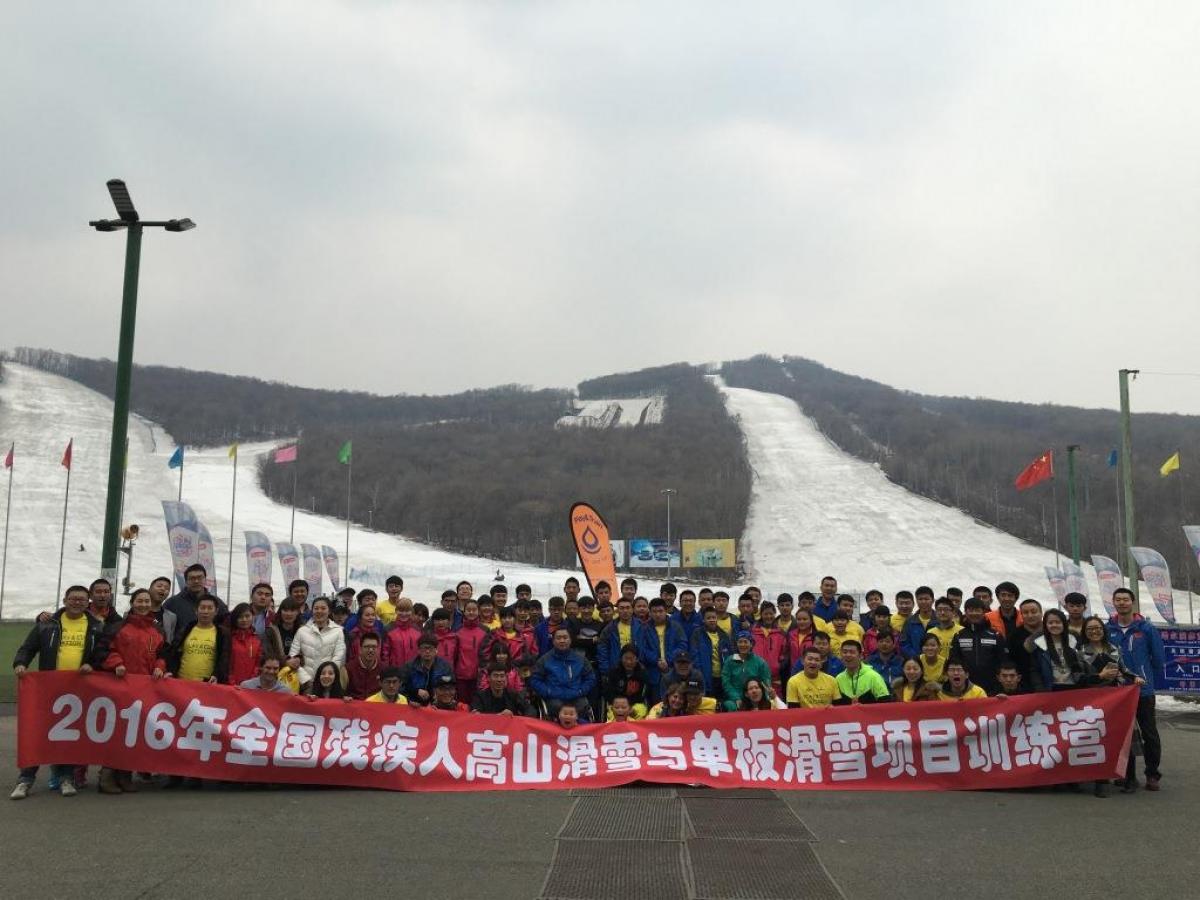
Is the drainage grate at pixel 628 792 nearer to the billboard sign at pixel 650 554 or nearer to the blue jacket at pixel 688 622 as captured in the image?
the blue jacket at pixel 688 622

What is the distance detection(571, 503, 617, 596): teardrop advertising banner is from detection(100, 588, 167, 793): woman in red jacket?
8361mm

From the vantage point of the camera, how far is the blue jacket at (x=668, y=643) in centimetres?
953

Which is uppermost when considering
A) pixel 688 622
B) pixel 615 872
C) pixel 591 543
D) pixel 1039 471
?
pixel 1039 471

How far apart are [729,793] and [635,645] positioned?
7.72ft

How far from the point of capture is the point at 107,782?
295 inches

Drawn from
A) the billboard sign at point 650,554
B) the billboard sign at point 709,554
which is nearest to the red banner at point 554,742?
the billboard sign at point 709,554

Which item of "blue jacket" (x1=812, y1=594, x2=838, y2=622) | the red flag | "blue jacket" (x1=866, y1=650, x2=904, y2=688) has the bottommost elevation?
"blue jacket" (x1=866, y1=650, x2=904, y2=688)

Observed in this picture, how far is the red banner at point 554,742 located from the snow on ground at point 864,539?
101ft

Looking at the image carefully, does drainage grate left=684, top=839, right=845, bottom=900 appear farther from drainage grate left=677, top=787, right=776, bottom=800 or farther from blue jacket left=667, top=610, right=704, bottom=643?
blue jacket left=667, top=610, right=704, bottom=643

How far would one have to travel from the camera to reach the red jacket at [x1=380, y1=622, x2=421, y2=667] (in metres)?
9.28

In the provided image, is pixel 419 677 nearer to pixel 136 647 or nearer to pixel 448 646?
pixel 448 646

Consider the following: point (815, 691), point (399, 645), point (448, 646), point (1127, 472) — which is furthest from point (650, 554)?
point (815, 691)

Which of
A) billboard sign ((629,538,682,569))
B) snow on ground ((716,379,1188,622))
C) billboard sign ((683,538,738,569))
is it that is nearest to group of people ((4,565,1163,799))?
snow on ground ((716,379,1188,622))

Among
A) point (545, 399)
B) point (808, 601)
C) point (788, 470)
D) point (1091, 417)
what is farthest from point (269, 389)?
point (808, 601)
